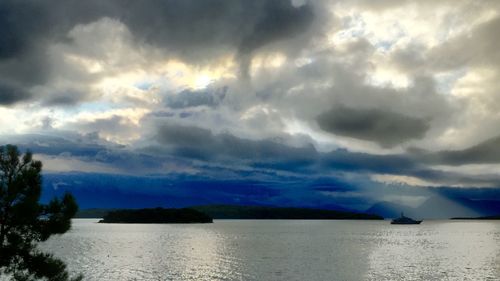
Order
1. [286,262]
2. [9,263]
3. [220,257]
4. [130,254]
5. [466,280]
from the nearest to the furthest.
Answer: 1. [9,263]
2. [466,280]
3. [286,262]
4. [220,257]
5. [130,254]

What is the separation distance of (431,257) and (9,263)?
473 feet

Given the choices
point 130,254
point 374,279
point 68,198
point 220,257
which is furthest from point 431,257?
point 68,198

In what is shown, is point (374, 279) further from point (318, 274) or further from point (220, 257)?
point (220, 257)

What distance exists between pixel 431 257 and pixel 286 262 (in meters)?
55.0

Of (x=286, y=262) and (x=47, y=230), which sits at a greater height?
(x=47, y=230)

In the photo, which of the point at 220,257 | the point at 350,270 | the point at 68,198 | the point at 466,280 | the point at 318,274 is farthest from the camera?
the point at 220,257

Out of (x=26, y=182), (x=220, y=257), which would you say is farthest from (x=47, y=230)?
(x=220, y=257)

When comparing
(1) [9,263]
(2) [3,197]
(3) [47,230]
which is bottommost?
(1) [9,263]

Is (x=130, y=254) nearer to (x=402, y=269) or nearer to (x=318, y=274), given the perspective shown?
(x=318, y=274)

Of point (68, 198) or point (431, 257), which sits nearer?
point (68, 198)

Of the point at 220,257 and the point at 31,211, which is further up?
the point at 31,211

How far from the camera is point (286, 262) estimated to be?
5246 inches

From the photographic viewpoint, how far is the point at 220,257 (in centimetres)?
14962

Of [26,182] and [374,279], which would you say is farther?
[374,279]
